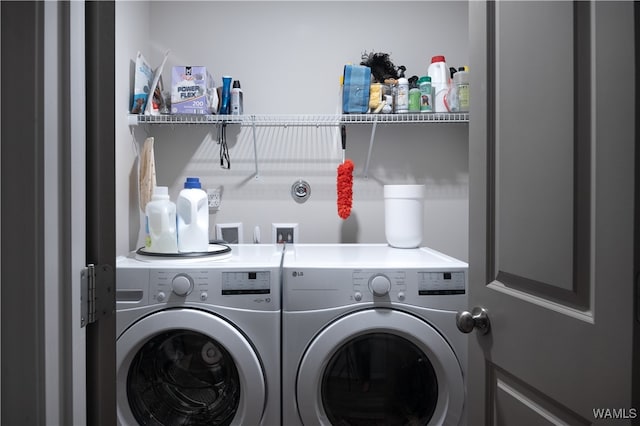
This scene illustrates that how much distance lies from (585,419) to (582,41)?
25.6 inches

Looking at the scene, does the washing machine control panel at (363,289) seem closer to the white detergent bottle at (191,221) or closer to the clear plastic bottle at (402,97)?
the white detergent bottle at (191,221)

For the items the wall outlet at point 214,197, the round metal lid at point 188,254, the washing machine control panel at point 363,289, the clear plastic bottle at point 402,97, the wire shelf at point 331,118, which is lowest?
the washing machine control panel at point 363,289

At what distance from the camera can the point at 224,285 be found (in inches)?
49.4

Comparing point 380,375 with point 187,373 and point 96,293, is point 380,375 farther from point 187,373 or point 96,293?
point 96,293

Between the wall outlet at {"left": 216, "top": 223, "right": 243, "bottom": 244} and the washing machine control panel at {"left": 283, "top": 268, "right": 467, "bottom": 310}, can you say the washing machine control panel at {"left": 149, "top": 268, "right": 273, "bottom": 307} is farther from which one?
the wall outlet at {"left": 216, "top": 223, "right": 243, "bottom": 244}

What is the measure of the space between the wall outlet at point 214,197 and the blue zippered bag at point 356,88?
835 mm

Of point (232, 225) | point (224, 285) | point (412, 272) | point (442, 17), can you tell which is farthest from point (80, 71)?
point (442, 17)

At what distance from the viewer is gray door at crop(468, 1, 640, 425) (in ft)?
1.77

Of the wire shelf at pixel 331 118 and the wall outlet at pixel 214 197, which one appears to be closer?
the wire shelf at pixel 331 118

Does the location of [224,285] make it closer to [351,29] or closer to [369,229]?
[369,229]

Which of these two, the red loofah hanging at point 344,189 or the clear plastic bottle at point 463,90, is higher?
the clear plastic bottle at point 463,90

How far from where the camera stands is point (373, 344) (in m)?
1.33

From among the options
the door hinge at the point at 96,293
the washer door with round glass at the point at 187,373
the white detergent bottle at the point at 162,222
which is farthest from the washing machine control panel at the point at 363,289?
the door hinge at the point at 96,293

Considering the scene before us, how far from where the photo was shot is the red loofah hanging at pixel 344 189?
1.79 metres
